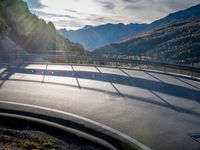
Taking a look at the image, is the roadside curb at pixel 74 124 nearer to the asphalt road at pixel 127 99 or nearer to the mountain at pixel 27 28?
the asphalt road at pixel 127 99

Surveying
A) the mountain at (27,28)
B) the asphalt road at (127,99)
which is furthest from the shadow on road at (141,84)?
the mountain at (27,28)

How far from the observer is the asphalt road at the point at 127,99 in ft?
34.2

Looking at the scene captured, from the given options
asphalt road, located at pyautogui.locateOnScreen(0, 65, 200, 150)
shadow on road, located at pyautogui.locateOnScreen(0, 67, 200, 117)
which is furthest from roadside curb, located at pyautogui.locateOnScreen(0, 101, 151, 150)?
shadow on road, located at pyautogui.locateOnScreen(0, 67, 200, 117)

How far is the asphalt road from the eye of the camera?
10.4 m

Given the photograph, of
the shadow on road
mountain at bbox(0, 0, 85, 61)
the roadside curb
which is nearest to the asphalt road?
→ the shadow on road

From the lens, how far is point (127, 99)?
15406mm

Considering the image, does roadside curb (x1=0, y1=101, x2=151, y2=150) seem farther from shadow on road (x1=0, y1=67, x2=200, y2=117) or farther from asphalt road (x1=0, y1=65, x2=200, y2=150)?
shadow on road (x1=0, y1=67, x2=200, y2=117)

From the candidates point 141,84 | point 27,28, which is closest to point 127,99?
point 141,84

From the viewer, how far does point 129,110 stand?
13.2m

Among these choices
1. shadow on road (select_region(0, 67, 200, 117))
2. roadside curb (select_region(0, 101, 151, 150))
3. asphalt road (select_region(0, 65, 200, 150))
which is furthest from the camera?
shadow on road (select_region(0, 67, 200, 117))

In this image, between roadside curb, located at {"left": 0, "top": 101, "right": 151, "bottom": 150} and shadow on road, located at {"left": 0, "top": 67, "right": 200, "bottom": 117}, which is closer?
roadside curb, located at {"left": 0, "top": 101, "right": 151, "bottom": 150}

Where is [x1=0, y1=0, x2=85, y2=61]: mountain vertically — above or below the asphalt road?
above

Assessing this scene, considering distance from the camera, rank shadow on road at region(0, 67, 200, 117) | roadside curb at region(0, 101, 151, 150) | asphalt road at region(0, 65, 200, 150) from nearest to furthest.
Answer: roadside curb at region(0, 101, 151, 150), asphalt road at region(0, 65, 200, 150), shadow on road at region(0, 67, 200, 117)

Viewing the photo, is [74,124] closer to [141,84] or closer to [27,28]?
[141,84]
